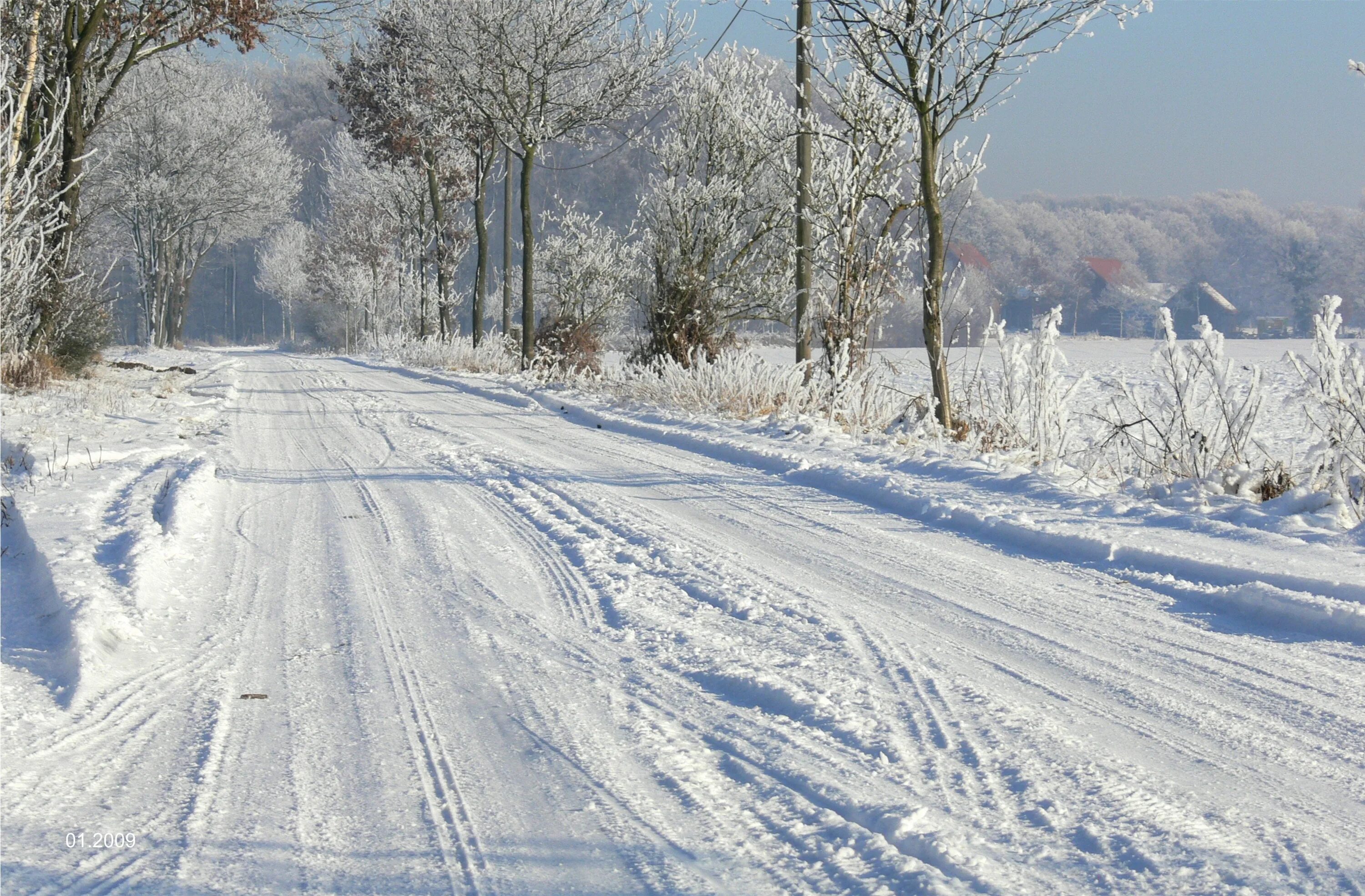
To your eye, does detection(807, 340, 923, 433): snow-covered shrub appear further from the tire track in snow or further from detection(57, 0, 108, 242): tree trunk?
detection(57, 0, 108, 242): tree trunk

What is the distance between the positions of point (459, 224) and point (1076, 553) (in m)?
32.4

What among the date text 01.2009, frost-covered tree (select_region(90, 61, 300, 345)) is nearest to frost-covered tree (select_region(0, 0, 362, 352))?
the date text 01.2009

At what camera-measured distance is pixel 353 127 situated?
1048 inches

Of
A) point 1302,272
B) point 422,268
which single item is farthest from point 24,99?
point 1302,272

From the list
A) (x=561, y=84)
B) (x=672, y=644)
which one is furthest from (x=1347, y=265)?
(x=672, y=644)

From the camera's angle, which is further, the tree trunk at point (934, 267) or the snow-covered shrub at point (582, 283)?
the snow-covered shrub at point (582, 283)

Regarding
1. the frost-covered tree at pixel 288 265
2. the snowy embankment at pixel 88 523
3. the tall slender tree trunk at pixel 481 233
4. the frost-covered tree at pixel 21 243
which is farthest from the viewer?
the frost-covered tree at pixel 288 265

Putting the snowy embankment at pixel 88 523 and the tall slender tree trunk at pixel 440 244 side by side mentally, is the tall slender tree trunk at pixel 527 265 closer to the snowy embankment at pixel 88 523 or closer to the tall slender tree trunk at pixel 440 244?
the tall slender tree trunk at pixel 440 244

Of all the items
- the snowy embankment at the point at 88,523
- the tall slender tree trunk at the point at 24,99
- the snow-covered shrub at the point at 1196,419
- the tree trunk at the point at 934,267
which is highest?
the tall slender tree trunk at the point at 24,99

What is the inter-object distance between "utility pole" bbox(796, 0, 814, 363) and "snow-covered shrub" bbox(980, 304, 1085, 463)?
3.28 metres

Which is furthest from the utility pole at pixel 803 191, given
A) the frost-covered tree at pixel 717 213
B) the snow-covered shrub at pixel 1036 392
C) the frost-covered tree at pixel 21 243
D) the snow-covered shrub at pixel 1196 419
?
the frost-covered tree at pixel 21 243

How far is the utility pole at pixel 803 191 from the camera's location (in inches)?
430

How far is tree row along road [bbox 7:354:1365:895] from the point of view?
5.82 feet

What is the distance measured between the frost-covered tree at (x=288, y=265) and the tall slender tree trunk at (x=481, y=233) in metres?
39.1
